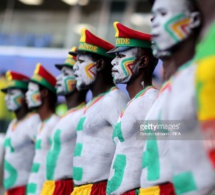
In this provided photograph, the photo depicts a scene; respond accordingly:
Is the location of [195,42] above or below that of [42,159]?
above

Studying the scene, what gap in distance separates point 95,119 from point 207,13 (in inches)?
90.6

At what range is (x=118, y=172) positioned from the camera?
4785mm

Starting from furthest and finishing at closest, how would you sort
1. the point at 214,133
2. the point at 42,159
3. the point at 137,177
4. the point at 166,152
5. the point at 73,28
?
the point at 73,28, the point at 42,159, the point at 137,177, the point at 166,152, the point at 214,133

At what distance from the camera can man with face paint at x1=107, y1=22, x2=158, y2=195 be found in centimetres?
474

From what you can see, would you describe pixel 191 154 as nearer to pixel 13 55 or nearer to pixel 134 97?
pixel 134 97

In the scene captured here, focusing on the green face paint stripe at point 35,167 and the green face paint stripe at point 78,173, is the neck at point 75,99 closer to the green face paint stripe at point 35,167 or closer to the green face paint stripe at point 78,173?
the green face paint stripe at point 35,167

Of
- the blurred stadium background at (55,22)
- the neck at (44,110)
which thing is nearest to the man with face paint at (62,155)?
the neck at (44,110)

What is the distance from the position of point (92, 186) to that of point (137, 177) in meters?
0.83

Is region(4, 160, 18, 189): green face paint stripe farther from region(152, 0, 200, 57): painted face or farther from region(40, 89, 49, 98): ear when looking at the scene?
region(152, 0, 200, 57): painted face

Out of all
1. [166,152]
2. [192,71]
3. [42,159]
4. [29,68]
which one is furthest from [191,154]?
[29,68]

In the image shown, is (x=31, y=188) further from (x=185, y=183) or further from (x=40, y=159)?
(x=185, y=183)

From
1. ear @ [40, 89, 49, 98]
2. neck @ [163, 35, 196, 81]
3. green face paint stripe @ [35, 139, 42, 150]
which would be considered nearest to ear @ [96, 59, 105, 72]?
green face paint stripe @ [35, 139, 42, 150]

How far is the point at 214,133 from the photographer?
2.86m

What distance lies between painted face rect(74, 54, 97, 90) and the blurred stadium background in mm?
7105
